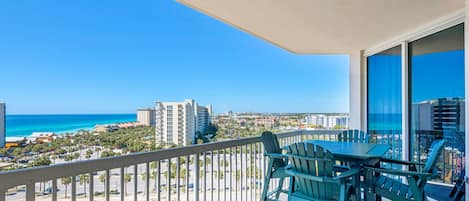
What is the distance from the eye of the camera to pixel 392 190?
2.61 m

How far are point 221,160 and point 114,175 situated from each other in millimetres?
1409

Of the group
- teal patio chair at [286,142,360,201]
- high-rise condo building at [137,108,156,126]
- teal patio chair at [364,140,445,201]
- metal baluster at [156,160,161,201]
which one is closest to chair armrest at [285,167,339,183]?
teal patio chair at [286,142,360,201]

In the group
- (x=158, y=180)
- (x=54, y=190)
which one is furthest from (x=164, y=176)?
(x=54, y=190)

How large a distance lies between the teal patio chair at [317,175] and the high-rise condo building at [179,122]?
1719mm

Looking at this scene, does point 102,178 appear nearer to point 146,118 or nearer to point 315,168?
point 315,168

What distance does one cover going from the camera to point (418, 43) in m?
3.62

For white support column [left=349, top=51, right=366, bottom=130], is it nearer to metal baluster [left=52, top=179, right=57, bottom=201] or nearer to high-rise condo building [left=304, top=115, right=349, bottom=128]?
high-rise condo building [left=304, top=115, right=349, bottom=128]

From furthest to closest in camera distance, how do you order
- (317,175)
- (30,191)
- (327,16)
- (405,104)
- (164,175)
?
(405,104)
(327,16)
(164,175)
(317,175)
(30,191)

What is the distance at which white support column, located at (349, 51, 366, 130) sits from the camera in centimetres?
484

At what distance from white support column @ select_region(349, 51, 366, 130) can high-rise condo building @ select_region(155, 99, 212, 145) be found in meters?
2.53

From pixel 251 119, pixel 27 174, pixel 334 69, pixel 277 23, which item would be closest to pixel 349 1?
pixel 277 23

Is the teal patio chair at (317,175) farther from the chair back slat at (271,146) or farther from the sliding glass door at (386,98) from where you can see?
the sliding glass door at (386,98)

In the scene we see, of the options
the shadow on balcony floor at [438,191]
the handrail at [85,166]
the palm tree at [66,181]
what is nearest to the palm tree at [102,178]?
the handrail at [85,166]

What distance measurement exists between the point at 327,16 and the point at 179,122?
8.58ft
